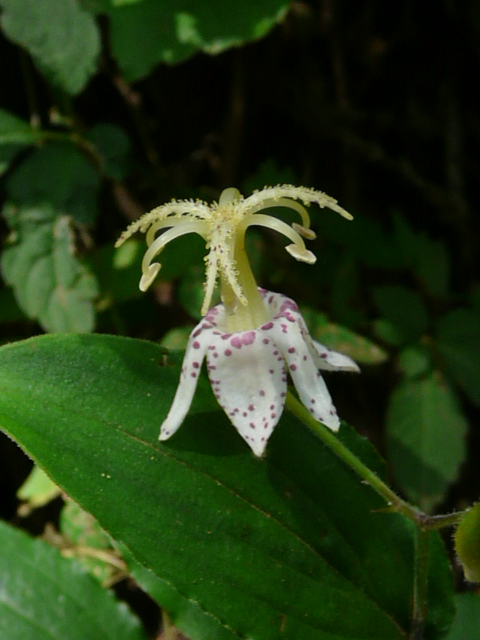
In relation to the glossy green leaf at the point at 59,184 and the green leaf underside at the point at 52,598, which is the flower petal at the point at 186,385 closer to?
the green leaf underside at the point at 52,598

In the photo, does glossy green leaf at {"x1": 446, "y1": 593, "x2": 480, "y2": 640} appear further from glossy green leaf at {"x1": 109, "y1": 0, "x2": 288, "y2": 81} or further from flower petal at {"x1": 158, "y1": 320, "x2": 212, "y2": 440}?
glossy green leaf at {"x1": 109, "y1": 0, "x2": 288, "y2": 81}

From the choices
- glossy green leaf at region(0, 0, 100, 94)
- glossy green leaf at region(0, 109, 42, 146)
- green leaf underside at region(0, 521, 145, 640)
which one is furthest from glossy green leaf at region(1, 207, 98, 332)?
green leaf underside at region(0, 521, 145, 640)

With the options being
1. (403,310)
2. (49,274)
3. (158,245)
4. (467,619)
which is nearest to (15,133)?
(49,274)

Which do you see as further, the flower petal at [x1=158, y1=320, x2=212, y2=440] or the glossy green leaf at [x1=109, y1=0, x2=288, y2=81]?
the glossy green leaf at [x1=109, y1=0, x2=288, y2=81]

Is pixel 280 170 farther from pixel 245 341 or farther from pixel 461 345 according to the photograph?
pixel 245 341

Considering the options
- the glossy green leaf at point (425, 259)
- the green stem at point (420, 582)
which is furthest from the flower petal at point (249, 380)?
the glossy green leaf at point (425, 259)

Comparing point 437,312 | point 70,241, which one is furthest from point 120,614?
point 437,312
